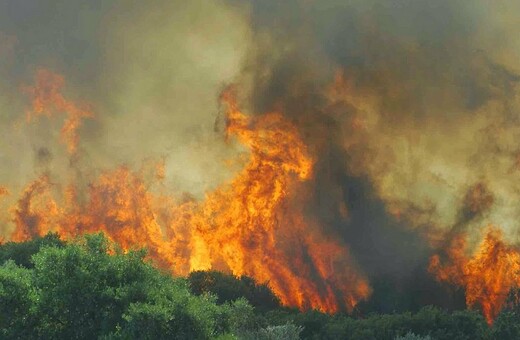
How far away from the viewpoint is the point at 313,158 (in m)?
92.8

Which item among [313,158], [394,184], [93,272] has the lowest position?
[93,272]

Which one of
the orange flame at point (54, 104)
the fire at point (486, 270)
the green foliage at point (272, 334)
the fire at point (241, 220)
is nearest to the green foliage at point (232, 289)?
the fire at point (241, 220)

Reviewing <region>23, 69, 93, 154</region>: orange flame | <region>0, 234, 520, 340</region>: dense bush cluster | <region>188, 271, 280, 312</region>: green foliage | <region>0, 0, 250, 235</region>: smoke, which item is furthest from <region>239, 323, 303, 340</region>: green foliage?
<region>23, 69, 93, 154</region>: orange flame

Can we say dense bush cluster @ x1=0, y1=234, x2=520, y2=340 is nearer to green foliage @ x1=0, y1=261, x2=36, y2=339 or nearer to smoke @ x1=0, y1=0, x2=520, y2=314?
green foliage @ x1=0, y1=261, x2=36, y2=339

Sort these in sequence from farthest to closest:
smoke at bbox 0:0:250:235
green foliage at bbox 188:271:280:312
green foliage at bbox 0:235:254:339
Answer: smoke at bbox 0:0:250:235
green foliage at bbox 188:271:280:312
green foliage at bbox 0:235:254:339

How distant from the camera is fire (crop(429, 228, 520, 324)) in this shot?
80125 mm

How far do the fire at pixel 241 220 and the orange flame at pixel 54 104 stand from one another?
8512 millimetres

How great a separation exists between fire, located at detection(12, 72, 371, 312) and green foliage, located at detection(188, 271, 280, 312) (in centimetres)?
989

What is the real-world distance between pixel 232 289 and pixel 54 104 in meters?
43.1

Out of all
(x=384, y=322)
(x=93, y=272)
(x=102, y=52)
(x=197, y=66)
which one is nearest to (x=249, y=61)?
(x=197, y=66)

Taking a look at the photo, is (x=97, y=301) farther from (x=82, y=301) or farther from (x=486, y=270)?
(x=486, y=270)

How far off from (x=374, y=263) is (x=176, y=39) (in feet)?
139

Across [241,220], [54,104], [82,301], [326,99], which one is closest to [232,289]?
[241,220]

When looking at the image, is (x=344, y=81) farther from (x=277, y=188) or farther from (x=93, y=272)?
(x=93, y=272)
